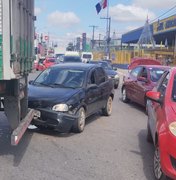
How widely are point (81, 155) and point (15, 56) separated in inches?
90.6

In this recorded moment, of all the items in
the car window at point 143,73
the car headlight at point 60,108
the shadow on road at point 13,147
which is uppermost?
the car window at point 143,73

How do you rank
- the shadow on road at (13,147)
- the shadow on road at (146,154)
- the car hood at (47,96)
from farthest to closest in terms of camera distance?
the car hood at (47,96) < the shadow on road at (13,147) < the shadow on road at (146,154)

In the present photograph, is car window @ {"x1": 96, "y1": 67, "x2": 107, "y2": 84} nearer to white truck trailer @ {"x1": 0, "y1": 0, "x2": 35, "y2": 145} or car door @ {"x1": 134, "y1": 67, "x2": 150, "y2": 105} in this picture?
car door @ {"x1": 134, "y1": 67, "x2": 150, "y2": 105}

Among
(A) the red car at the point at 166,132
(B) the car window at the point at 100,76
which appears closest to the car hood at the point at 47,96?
(B) the car window at the point at 100,76

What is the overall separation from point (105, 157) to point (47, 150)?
1107mm

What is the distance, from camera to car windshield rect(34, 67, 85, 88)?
977cm

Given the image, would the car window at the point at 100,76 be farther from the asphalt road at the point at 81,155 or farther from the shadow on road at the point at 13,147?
the shadow on road at the point at 13,147

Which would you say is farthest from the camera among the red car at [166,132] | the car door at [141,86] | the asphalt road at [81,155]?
the car door at [141,86]

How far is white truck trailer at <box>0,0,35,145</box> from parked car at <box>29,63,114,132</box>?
527 millimetres

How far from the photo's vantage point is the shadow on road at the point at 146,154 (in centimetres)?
622

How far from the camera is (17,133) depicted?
19.7 ft

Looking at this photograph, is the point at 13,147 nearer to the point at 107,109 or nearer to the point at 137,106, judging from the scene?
the point at 107,109

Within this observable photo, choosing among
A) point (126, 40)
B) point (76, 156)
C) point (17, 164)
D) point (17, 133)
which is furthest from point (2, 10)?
point (126, 40)

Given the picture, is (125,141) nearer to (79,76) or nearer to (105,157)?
(105,157)
